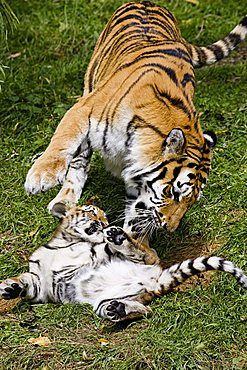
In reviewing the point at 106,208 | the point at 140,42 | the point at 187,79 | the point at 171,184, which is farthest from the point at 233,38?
the point at 171,184

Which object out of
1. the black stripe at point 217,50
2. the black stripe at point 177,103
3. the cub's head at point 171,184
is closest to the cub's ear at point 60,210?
the cub's head at point 171,184

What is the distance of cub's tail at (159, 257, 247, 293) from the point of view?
446 centimetres

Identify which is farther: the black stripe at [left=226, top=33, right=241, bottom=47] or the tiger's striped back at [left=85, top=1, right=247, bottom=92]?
the black stripe at [left=226, top=33, right=241, bottom=47]

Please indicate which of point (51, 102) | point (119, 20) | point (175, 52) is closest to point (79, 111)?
point (175, 52)

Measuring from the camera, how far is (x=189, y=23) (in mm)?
8531

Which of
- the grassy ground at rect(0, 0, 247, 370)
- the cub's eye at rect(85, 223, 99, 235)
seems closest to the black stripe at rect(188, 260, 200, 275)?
the grassy ground at rect(0, 0, 247, 370)

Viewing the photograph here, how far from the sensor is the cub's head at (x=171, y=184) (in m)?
4.81

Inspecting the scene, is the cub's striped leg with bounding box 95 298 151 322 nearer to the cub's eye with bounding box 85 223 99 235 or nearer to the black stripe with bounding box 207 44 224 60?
the cub's eye with bounding box 85 223 99 235

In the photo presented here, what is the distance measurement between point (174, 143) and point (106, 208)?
3.73 feet

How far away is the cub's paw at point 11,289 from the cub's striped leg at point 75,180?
1.15m

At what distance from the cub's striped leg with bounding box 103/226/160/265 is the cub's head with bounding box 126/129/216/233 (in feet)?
0.35

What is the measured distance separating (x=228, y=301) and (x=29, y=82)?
3.42 metres

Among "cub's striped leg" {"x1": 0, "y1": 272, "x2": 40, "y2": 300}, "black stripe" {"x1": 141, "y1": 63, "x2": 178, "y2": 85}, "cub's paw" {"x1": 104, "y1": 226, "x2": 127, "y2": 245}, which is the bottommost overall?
"cub's striped leg" {"x1": 0, "y1": 272, "x2": 40, "y2": 300}

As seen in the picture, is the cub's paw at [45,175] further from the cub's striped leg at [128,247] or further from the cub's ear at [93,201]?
the cub's ear at [93,201]
